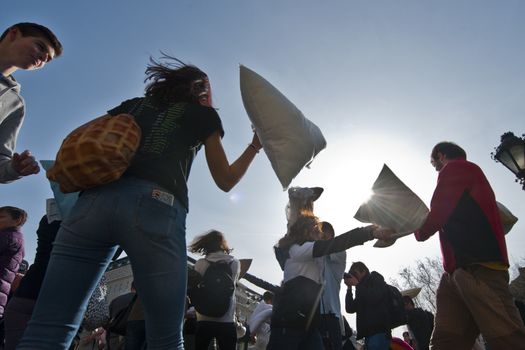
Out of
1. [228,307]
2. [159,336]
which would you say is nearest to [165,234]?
[159,336]

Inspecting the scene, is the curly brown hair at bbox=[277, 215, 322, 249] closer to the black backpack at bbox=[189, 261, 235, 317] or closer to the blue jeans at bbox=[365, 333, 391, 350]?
Answer: the black backpack at bbox=[189, 261, 235, 317]

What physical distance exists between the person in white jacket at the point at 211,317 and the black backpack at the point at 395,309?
2.37 meters

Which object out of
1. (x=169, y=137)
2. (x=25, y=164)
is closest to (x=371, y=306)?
(x=169, y=137)

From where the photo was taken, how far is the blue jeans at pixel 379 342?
481cm

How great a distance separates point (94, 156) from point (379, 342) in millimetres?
4711

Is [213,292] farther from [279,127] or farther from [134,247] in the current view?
[134,247]

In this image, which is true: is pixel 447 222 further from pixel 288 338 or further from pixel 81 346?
pixel 81 346

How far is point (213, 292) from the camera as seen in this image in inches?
159

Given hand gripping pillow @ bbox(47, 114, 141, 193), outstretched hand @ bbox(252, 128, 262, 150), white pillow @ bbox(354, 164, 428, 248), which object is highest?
outstretched hand @ bbox(252, 128, 262, 150)

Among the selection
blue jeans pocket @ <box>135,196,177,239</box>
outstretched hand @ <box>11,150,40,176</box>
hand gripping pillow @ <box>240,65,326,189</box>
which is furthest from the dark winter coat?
outstretched hand @ <box>11,150,40,176</box>

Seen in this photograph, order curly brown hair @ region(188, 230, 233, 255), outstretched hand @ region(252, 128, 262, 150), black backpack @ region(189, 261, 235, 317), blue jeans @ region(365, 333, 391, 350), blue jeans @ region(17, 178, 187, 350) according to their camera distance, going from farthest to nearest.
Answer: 1. blue jeans @ region(365, 333, 391, 350)
2. curly brown hair @ region(188, 230, 233, 255)
3. black backpack @ region(189, 261, 235, 317)
4. outstretched hand @ region(252, 128, 262, 150)
5. blue jeans @ region(17, 178, 187, 350)

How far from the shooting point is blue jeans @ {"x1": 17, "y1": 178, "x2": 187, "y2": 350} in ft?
4.62

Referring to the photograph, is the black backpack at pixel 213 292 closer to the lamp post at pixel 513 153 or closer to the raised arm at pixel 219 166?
the raised arm at pixel 219 166

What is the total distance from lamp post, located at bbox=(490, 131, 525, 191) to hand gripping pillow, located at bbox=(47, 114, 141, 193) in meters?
5.76
